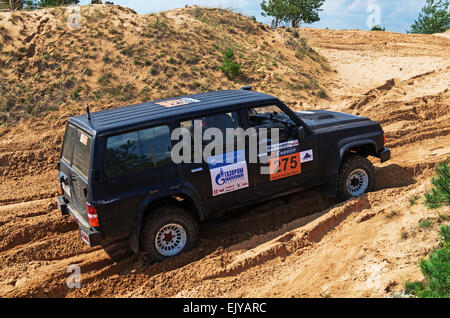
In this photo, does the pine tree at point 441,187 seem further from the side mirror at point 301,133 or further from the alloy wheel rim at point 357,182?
the side mirror at point 301,133

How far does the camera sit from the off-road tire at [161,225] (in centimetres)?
507

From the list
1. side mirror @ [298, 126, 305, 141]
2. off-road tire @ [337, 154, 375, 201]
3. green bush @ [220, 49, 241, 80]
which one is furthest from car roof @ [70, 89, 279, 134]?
green bush @ [220, 49, 241, 80]

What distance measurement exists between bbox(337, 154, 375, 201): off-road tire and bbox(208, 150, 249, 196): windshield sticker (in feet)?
5.47

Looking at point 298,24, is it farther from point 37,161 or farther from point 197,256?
point 197,256

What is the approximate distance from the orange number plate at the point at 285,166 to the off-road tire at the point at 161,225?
4.30 feet

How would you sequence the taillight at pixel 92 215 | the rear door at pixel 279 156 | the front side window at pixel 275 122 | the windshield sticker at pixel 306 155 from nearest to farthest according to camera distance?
the taillight at pixel 92 215 < the rear door at pixel 279 156 < the front side window at pixel 275 122 < the windshield sticker at pixel 306 155

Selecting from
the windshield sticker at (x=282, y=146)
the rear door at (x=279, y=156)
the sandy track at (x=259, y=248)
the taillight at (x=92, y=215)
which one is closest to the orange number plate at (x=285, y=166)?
the rear door at (x=279, y=156)

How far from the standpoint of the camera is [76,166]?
512cm

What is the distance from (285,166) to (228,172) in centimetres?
89

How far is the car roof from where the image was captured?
16.2ft

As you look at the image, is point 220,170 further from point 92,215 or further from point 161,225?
point 92,215

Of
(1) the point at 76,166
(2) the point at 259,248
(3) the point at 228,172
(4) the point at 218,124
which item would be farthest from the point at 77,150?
(2) the point at 259,248

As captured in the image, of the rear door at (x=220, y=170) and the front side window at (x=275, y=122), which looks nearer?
the rear door at (x=220, y=170)

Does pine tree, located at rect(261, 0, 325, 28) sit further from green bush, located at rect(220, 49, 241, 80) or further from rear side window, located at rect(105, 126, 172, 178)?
rear side window, located at rect(105, 126, 172, 178)
